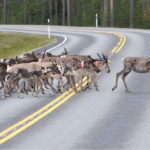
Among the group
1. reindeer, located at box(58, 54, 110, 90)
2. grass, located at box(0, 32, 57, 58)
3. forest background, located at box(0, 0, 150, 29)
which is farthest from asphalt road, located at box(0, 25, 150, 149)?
forest background, located at box(0, 0, 150, 29)

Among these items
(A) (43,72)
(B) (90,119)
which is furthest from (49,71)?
(B) (90,119)

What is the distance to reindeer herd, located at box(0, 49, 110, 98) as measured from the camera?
1956cm

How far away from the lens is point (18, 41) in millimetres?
52500

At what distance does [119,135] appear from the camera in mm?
13609

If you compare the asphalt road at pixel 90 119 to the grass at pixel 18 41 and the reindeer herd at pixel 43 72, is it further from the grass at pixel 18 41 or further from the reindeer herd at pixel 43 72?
the grass at pixel 18 41

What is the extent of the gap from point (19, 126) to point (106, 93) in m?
6.60

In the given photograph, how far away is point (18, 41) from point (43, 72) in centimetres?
3308

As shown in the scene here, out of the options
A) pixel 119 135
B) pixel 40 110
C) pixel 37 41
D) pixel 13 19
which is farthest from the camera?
pixel 13 19

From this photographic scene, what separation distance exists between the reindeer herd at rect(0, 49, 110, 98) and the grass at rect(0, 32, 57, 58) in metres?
24.2

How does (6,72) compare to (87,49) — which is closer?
(6,72)

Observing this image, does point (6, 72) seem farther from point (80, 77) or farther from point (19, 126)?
point (19, 126)

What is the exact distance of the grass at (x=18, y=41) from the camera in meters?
47.1

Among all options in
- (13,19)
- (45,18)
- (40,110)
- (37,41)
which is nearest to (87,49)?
(37,41)

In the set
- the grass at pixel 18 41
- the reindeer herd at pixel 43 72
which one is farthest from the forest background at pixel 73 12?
the reindeer herd at pixel 43 72
